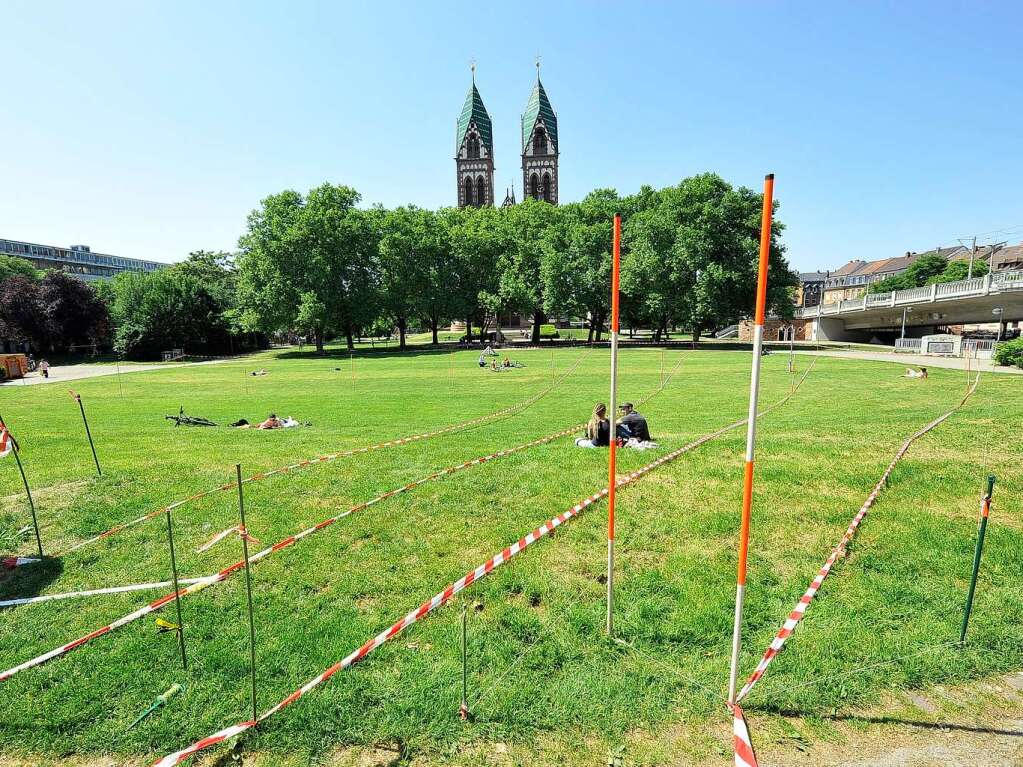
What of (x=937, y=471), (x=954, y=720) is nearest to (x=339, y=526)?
(x=954, y=720)

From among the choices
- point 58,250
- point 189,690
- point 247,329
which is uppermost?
point 58,250

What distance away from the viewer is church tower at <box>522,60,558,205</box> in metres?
103

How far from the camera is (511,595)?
16.3ft

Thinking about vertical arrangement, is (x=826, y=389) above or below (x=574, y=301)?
below

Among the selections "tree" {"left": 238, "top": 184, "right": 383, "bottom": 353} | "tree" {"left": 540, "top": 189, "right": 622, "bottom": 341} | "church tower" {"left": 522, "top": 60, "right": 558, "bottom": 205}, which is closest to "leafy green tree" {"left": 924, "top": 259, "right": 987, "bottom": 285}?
"tree" {"left": 540, "top": 189, "right": 622, "bottom": 341}

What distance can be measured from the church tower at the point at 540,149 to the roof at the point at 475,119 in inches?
299

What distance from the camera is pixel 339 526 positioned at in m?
6.55

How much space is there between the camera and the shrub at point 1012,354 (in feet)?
77.3

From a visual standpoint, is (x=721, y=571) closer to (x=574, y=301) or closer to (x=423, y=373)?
(x=423, y=373)

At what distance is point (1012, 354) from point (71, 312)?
70.6 m

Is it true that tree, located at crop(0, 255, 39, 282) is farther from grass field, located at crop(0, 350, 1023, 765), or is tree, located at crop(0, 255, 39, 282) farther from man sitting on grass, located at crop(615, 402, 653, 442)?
man sitting on grass, located at crop(615, 402, 653, 442)

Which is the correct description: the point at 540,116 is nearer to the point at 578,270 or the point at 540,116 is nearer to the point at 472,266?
the point at 472,266

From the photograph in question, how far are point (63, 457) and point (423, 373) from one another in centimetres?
1831

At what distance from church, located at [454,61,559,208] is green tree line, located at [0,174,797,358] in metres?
52.6
